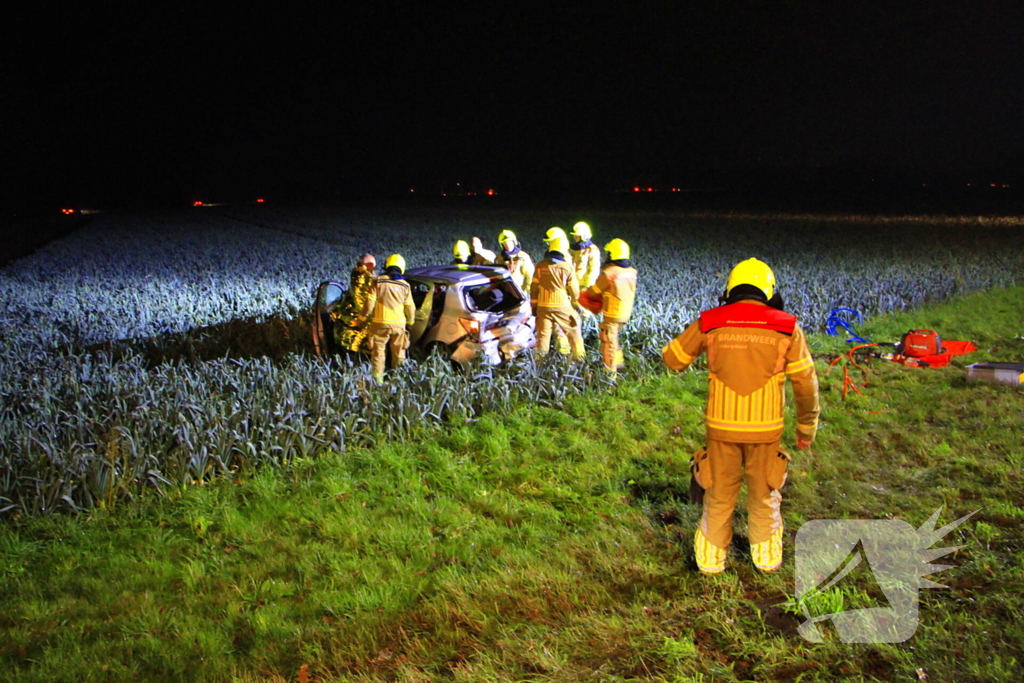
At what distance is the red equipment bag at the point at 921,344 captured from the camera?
8.57 m

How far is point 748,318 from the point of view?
3982 mm

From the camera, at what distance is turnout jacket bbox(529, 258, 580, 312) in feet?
28.0

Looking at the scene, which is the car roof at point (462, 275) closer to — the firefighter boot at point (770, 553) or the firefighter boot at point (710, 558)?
the firefighter boot at point (710, 558)

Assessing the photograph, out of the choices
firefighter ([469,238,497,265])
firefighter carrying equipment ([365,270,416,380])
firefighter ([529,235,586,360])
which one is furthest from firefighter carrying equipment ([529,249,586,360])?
firefighter ([469,238,497,265])

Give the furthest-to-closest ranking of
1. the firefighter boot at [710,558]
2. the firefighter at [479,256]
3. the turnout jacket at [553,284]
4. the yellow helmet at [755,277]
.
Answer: the firefighter at [479,256], the turnout jacket at [553,284], the firefighter boot at [710,558], the yellow helmet at [755,277]

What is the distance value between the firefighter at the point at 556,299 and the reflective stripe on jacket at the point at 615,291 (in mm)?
399

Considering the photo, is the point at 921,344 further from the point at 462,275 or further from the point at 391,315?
the point at 391,315

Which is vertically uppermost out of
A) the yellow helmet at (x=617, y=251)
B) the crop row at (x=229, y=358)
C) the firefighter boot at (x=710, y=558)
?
the yellow helmet at (x=617, y=251)

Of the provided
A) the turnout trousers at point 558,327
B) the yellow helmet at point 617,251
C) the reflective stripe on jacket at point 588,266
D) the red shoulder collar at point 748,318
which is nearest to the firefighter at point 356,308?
the turnout trousers at point 558,327

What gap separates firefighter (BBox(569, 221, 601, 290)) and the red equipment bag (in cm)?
400

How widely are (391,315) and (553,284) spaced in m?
1.93

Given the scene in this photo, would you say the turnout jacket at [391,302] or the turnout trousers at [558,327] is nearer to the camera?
the turnout jacket at [391,302]

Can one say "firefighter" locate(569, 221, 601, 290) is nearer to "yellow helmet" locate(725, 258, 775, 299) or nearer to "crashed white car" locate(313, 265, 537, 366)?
"crashed white car" locate(313, 265, 537, 366)

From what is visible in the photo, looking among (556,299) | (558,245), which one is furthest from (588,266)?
(556,299)
